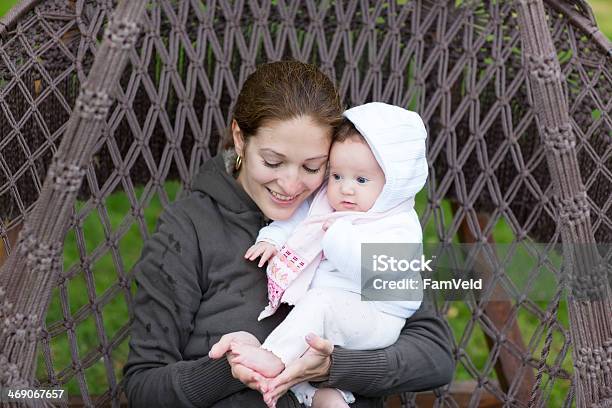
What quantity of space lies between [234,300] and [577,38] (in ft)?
3.63

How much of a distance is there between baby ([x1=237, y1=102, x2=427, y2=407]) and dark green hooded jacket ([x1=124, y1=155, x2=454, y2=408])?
41mm

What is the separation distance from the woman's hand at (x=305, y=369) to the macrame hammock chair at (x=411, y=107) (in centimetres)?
45

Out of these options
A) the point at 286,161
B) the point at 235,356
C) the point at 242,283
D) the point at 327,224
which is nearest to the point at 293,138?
the point at 286,161

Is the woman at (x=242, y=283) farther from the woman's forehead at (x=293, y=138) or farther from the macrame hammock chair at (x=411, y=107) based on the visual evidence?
the macrame hammock chair at (x=411, y=107)

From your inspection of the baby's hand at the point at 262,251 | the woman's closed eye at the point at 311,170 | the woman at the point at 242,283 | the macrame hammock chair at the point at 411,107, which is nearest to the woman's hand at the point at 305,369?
the woman at the point at 242,283

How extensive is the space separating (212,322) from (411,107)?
0.95m

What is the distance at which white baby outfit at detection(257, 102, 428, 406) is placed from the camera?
1762 millimetres

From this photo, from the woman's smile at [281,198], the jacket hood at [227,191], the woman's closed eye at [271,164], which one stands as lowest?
the jacket hood at [227,191]

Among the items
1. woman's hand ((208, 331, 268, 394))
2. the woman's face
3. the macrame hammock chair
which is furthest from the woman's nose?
the macrame hammock chair

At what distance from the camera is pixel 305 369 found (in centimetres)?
173

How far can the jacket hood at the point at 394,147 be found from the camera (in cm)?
178

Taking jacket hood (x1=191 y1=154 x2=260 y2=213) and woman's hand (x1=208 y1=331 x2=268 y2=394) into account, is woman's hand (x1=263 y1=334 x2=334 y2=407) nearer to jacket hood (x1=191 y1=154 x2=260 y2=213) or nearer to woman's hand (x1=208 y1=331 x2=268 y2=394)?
woman's hand (x1=208 y1=331 x2=268 y2=394)

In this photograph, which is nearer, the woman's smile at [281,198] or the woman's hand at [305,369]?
the woman's hand at [305,369]

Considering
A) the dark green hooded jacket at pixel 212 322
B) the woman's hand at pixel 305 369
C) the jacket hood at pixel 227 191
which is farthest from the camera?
the jacket hood at pixel 227 191
